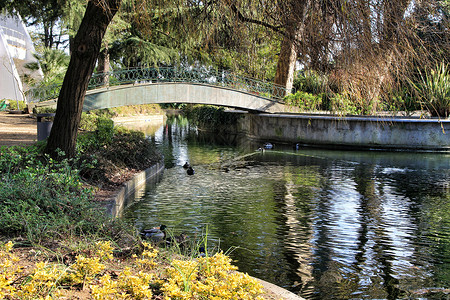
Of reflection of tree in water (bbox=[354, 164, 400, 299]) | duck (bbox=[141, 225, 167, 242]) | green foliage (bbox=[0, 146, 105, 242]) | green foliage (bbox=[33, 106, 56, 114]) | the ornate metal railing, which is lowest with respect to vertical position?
reflection of tree in water (bbox=[354, 164, 400, 299])

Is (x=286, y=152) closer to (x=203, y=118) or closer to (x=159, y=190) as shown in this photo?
(x=159, y=190)

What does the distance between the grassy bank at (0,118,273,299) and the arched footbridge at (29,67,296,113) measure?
15.2 m

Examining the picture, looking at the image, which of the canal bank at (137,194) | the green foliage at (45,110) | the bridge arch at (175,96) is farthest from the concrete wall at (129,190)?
the bridge arch at (175,96)

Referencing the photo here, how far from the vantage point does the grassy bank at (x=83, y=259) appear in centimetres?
360

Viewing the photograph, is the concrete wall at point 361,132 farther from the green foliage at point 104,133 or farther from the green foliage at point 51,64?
the green foliage at point 51,64

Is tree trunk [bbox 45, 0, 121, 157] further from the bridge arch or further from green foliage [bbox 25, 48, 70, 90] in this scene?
green foliage [bbox 25, 48, 70, 90]

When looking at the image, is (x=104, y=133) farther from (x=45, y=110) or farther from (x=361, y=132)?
(x=361, y=132)

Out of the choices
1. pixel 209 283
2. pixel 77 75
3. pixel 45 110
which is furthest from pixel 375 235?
pixel 45 110

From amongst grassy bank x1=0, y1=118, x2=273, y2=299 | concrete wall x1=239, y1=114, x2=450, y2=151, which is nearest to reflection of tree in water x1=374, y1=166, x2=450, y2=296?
grassy bank x1=0, y1=118, x2=273, y2=299

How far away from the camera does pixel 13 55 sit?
120 ft

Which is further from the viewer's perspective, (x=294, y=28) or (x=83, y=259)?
(x=294, y=28)

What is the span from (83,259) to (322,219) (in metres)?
5.71

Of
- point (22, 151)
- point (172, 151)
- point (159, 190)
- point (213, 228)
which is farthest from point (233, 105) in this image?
point (213, 228)

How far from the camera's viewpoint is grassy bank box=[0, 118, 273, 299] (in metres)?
3.60
